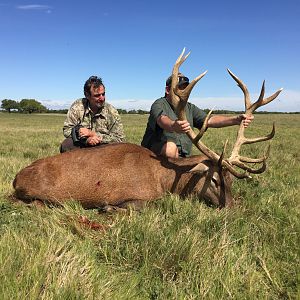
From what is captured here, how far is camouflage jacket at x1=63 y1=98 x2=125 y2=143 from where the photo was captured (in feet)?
24.1

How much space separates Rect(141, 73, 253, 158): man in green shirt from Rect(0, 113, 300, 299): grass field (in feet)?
4.92

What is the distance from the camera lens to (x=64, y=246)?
137 inches

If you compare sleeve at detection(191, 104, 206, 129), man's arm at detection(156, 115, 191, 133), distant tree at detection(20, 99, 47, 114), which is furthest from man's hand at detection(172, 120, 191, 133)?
distant tree at detection(20, 99, 47, 114)

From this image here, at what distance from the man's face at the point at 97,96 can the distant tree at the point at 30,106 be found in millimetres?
119592

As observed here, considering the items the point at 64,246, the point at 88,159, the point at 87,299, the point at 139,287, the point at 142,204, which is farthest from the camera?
the point at 88,159

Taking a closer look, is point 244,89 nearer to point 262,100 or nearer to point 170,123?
point 262,100

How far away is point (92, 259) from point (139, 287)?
46 centimetres

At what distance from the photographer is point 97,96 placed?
6.98 meters

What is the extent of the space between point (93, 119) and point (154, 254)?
14.0ft

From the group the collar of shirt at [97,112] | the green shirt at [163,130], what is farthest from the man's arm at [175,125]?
the collar of shirt at [97,112]

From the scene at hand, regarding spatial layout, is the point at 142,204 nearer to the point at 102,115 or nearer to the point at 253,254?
the point at 253,254

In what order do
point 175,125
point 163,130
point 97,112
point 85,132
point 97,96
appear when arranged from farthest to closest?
point 97,112 → point 97,96 → point 163,130 → point 85,132 → point 175,125

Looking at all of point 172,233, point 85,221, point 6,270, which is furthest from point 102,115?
point 6,270

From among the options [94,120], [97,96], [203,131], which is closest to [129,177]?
[203,131]
